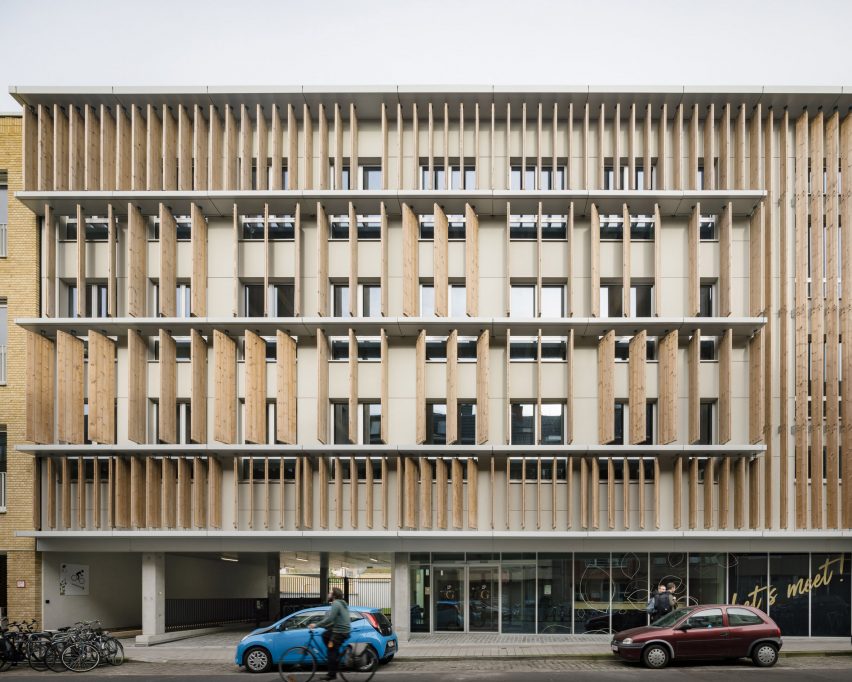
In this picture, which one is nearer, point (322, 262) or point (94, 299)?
point (322, 262)

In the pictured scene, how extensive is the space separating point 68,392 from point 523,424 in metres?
13.0

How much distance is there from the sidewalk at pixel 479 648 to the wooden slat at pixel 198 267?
9.11 metres

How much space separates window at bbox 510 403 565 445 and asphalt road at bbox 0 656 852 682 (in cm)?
631

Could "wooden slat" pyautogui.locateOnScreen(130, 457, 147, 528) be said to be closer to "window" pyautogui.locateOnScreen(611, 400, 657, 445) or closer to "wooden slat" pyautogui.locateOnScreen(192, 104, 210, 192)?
"wooden slat" pyautogui.locateOnScreen(192, 104, 210, 192)

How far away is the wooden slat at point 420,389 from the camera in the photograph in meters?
23.5

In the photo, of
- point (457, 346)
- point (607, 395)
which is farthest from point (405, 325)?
point (607, 395)

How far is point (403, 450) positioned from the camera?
23.2 meters

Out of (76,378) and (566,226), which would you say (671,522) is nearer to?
(566,226)

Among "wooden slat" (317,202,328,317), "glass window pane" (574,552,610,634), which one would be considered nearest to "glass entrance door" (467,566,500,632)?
"glass window pane" (574,552,610,634)

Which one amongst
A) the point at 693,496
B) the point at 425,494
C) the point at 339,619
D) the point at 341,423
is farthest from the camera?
the point at 341,423

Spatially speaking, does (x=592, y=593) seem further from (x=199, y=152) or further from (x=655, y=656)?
(x=199, y=152)

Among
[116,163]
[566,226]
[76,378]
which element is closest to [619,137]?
[566,226]

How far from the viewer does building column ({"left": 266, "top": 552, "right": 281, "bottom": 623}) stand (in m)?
31.2

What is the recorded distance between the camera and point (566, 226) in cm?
2469
